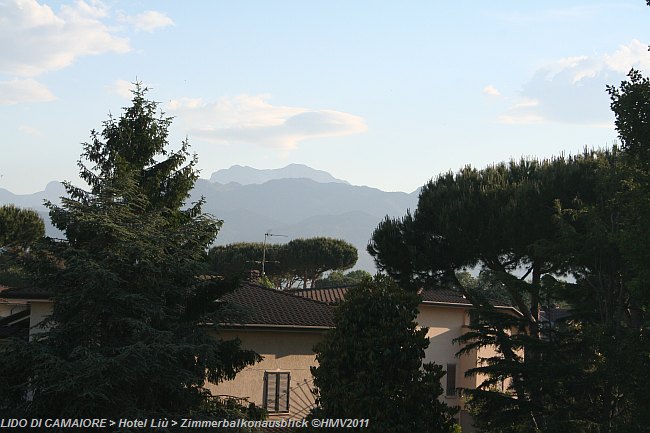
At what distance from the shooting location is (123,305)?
55.3 ft

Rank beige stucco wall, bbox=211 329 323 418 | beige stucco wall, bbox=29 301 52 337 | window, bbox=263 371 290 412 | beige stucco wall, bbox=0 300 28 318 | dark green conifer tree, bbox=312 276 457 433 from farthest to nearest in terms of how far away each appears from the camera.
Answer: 1. beige stucco wall, bbox=0 300 28 318
2. window, bbox=263 371 290 412
3. beige stucco wall, bbox=211 329 323 418
4. beige stucco wall, bbox=29 301 52 337
5. dark green conifer tree, bbox=312 276 457 433

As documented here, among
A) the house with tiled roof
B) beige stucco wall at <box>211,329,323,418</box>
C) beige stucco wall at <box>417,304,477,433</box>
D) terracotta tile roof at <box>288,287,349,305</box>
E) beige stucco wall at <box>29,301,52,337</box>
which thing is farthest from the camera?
terracotta tile roof at <box>288,287,349,305</box>

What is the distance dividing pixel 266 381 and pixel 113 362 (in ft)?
34.2

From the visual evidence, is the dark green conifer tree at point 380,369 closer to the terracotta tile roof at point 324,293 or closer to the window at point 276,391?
the window at point 276,391

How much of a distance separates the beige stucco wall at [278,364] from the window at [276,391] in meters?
0.15

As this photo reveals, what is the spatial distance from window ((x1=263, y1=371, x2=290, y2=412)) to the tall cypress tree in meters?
6.21

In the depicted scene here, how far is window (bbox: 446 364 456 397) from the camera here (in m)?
39.0

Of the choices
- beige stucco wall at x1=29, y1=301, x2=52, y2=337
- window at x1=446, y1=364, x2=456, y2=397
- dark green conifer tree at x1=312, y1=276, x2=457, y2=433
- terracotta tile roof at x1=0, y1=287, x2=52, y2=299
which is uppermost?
terracotta tile roof at x1=0, y1=287, x2=52, y2=299

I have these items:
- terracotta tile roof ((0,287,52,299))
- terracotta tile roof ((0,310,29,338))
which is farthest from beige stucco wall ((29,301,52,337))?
terracotta tile roof ((0,310,29,338))

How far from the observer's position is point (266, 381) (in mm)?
25062

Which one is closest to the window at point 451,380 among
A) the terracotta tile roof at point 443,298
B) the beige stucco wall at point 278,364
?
the terracotta tile roof at point 443,298

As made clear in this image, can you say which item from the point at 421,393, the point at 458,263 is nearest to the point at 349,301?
the point at 421,393

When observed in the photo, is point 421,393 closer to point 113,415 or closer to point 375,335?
point 375,335

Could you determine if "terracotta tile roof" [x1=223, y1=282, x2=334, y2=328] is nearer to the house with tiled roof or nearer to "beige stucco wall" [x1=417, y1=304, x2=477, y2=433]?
the house with tiled roof
